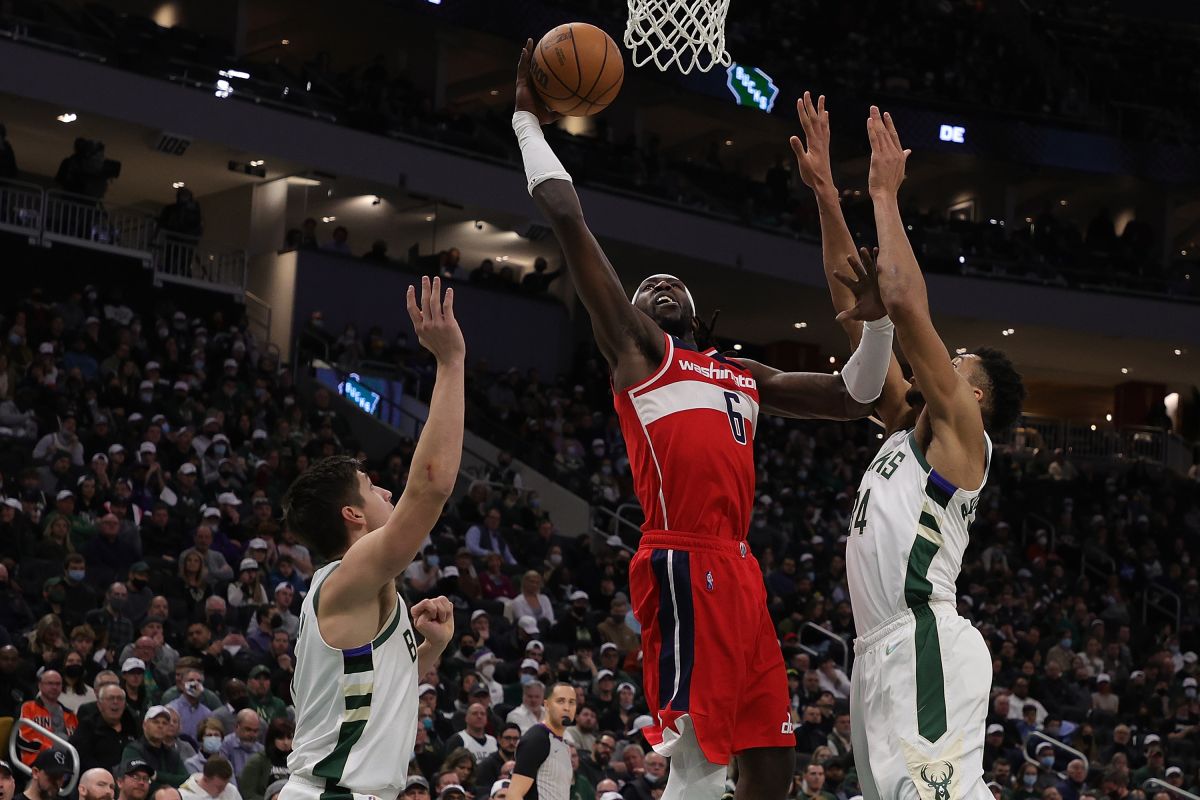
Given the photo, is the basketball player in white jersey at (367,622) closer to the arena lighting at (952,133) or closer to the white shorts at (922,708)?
the white shorts at (922,708)

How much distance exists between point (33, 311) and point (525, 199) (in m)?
9.63

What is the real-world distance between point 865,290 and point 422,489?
1.80 meters

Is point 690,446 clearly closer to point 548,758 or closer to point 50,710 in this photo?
point 548,758

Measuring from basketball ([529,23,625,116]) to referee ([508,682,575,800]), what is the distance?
14.7 ft

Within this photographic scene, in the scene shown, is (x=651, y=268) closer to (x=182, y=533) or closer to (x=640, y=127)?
(x=640, y=127)

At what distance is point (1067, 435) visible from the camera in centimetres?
3114

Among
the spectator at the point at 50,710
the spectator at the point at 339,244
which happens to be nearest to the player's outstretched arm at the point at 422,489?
the spectator at the point at 50,710

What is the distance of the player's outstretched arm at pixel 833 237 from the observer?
563cm

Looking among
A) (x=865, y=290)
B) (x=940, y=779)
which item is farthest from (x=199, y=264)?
(x=940, y=779)

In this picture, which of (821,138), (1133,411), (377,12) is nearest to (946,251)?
(1133,411)

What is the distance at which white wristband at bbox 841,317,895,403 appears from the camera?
17.5 ft

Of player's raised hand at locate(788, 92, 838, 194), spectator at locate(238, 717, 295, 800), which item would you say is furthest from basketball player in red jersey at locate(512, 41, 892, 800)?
spectator at locate(238, 717, 295, 800)

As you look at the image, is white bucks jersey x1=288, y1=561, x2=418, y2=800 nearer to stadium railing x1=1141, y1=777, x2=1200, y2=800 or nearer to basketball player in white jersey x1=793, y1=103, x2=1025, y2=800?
Answer: basketball player in white jersey x1=793, y1=103, x2=1025, y2=800

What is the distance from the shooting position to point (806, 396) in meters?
5.62
